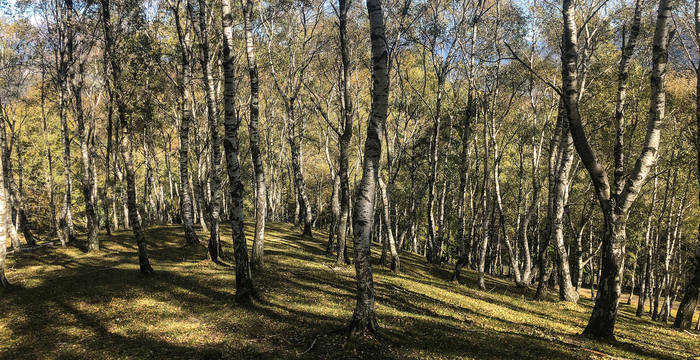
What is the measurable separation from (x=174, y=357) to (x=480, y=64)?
24.9m

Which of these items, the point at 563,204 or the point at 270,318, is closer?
the point at 270,318

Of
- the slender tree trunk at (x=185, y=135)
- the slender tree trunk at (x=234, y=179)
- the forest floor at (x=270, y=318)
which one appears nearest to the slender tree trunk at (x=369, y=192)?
the forest floor at (x=270, y=318)

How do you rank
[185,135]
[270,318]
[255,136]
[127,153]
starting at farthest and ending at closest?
[185,135] < [255,136] < [127,153] < [270,318]

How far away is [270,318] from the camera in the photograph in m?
11.5

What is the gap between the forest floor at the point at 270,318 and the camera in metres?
9.37

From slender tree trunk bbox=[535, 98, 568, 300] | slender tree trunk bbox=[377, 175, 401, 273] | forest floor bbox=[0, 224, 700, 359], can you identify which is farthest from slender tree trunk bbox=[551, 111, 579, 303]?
slender tree trunk bbox=[377, 175, 401, 273]

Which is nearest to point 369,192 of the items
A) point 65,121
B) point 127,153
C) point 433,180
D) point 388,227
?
point 127,153

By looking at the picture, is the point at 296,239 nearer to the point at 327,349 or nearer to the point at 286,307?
the point at 286,307

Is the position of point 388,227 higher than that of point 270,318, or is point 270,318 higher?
point 388,227

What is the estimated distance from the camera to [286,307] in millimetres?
12578

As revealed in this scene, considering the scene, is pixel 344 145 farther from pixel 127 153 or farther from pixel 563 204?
pixel 563 204

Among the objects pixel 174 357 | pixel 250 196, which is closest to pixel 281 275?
pixel 174 357

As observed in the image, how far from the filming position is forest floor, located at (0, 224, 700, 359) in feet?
30.7

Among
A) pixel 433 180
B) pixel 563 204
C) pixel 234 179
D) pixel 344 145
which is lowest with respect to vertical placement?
pixel 234 179
